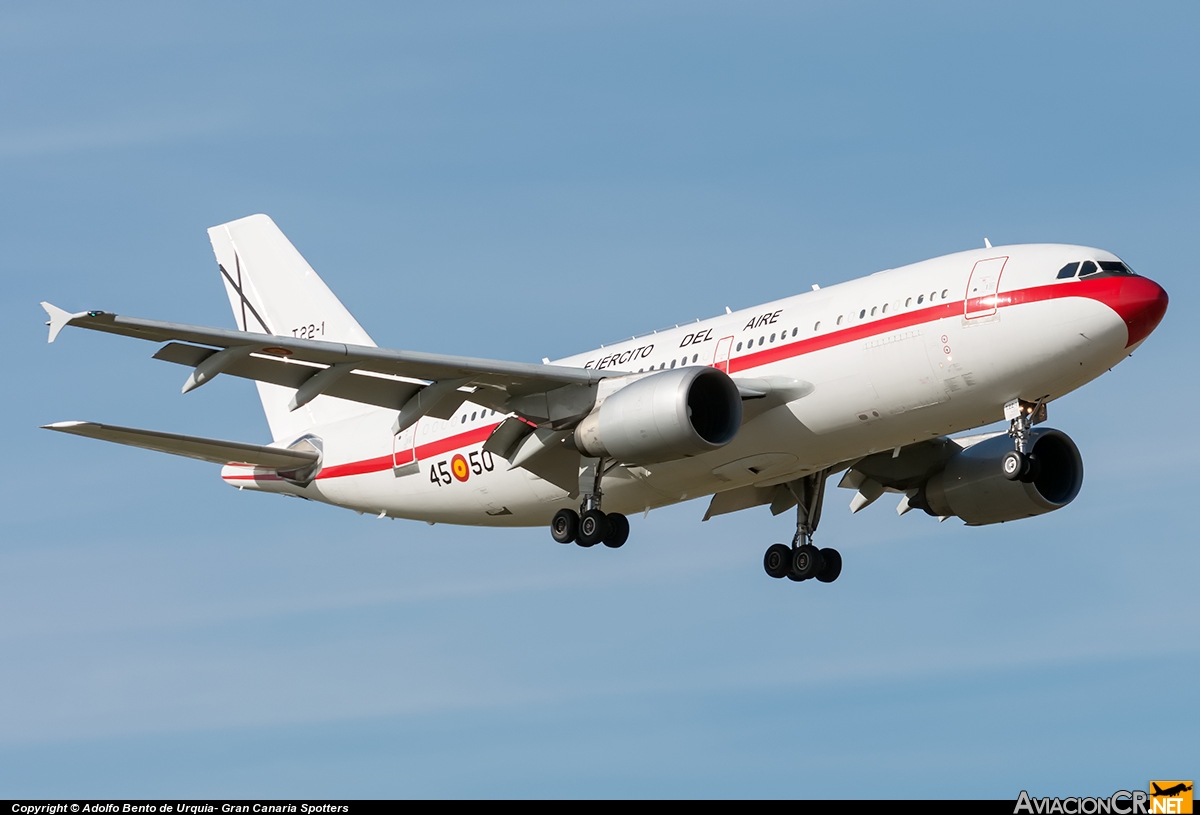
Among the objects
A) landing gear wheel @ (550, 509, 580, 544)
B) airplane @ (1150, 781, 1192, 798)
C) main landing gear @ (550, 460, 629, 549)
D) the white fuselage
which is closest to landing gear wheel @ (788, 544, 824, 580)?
the white fuselage

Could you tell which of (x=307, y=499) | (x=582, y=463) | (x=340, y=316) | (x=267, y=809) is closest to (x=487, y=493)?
(x=582, y=463)

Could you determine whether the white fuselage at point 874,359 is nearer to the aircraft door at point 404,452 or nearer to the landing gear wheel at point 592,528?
the landing gear wheel at point 592,528

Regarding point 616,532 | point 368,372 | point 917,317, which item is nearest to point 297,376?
point 368,372

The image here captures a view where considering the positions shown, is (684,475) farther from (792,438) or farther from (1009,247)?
(1009,247)

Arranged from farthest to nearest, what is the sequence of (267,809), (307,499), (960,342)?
(307,499)
(960,342)
(267,809)

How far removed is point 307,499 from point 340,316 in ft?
20.1

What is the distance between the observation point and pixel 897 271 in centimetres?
3650

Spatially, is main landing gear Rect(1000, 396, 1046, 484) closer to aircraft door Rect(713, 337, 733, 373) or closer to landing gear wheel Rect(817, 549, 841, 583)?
aircraft door Rect(713, 337, 733, 373)

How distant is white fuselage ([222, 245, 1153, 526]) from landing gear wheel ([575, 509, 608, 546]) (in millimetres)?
1166

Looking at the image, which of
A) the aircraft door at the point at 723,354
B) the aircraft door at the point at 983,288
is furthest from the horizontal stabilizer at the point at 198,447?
the aircraft door at the point at 983,288

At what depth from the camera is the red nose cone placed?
3384 cm

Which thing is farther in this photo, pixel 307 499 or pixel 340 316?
pixel 340 316

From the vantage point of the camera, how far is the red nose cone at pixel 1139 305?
111 ft

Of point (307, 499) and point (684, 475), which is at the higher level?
point (307, 499)
